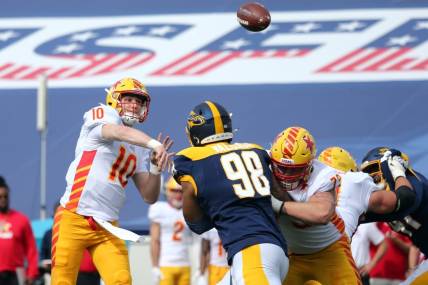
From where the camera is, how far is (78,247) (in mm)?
6938

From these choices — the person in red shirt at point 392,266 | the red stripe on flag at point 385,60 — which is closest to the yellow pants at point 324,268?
the person in red shirt at point 392,266

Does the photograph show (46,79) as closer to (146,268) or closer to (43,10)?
(43,10)

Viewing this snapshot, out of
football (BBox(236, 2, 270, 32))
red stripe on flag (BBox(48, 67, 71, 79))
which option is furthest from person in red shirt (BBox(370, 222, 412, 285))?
red stripe on flag (BBox(48, 67, 71, 79))

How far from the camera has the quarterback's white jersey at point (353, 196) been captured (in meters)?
6.72

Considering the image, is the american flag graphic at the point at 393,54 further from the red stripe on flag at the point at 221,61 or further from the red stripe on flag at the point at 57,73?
the red stripe on flag at the point at 57,73

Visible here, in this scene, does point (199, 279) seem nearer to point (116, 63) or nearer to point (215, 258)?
point (215, 258)

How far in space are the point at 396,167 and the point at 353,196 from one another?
581 mm

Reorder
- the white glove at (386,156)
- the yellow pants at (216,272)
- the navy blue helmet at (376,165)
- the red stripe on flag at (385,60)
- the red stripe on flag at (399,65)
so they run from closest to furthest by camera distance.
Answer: the white glove at (386,156), the navy blue helmet at (376,165), the yellow pants at (216,272), the red stripe on flag at (399,65), the red stripe on flag at (385,60)

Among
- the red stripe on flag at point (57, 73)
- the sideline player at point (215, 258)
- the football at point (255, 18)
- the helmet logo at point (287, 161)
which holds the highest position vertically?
the red stripe on flag at point (57, 73)

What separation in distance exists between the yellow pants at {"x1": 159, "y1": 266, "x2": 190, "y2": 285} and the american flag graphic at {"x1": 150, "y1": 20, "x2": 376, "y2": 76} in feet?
12.1

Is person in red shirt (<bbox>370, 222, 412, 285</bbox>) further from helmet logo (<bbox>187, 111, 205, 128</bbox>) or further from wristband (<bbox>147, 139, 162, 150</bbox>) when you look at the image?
helmet logo (<bbox>187, 111, 205, 128</bbox>)

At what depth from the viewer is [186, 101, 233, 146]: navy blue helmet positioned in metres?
6.08

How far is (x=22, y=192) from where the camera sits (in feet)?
45.6

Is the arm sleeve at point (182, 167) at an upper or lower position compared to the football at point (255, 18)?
lower
